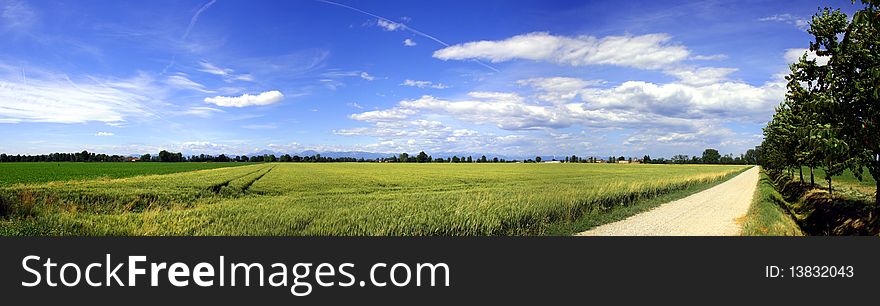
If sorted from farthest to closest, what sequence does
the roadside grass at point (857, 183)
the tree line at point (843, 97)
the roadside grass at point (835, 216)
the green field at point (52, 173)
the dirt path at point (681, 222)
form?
the roadside grass at point (857, 183) < the green field at point (52, 173) < the roadside grass at point (835, 216) < the dirt path at point (681, 222) < the tree line at point (843, 97)

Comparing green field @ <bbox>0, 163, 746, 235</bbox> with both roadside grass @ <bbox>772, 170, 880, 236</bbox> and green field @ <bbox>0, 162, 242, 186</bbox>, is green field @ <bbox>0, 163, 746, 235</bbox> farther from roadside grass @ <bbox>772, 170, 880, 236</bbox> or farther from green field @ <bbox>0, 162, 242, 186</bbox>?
roadside grass @ <bbox>772, 170, 880, 236</bbox>

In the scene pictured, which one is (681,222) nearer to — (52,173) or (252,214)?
(252,214)

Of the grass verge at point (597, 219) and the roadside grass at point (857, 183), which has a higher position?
the roadside grass at point (857, 183)

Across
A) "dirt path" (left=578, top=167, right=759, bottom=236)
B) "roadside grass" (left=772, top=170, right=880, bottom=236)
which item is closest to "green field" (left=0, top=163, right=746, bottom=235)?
"dirt path" (left=578, top=167, right=759, bottom=236)

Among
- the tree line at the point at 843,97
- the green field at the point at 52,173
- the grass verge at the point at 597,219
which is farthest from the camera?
the green field at the point at 52,173

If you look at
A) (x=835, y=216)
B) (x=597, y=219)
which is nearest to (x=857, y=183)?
(x=835, y=216)

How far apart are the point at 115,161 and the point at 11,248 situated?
45019 mm

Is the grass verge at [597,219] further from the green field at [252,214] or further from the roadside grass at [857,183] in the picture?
the roadside grass at [857,183]

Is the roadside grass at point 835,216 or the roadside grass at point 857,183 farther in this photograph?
the roadside grass at point 857,183

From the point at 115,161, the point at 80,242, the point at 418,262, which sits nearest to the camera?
the point at 418,262

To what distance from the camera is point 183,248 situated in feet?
32.2

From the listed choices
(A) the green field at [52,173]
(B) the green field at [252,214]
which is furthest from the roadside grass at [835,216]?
(A) the green field at [52,173]

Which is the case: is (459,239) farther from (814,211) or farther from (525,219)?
(814,211)

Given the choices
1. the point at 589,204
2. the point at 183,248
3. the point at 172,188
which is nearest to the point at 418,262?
the point at 183,248
